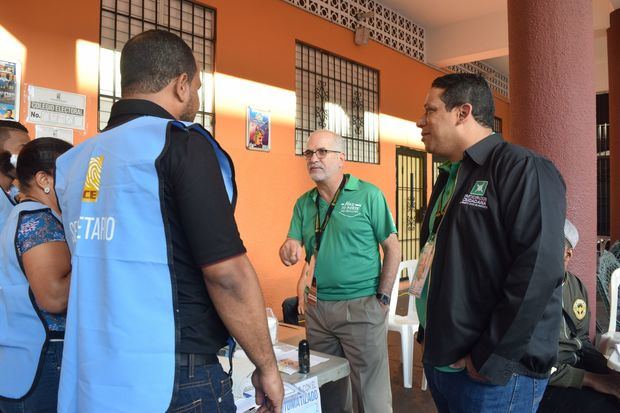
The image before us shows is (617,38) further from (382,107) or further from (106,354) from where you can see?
(106,354)

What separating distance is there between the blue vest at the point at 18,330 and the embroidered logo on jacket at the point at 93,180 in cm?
54

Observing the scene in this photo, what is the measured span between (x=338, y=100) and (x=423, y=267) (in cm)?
525

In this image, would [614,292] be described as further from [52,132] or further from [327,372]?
[52,132]

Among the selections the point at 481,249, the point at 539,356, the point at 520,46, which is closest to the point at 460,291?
the point at 481,249

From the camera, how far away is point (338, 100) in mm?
6723

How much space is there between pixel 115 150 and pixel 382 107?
6.72 meters

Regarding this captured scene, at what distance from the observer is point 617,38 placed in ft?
21.5

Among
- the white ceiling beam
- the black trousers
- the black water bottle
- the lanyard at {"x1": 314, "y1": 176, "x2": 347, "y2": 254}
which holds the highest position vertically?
the white ceiling beam

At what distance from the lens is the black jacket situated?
1371 millimetres

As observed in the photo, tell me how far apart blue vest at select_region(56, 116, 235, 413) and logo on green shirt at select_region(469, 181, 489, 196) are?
3.00 feet

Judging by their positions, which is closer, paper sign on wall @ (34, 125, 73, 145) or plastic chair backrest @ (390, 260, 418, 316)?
paper sign on wall @ (34, 125, 73, 145)

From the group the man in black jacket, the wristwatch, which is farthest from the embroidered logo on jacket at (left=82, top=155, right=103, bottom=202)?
the wristwatch

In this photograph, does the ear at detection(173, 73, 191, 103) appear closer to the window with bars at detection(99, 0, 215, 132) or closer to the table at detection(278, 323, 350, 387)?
the table at detection(278, 323, 350, 387)

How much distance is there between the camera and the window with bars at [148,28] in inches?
169
